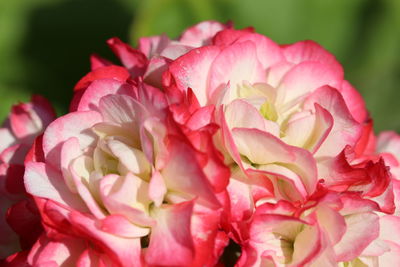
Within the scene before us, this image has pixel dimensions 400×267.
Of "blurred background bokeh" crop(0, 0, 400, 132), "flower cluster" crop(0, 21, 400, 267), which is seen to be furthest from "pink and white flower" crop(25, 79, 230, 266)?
"blurred background bokeh" crop(0, 0, 400, 132)

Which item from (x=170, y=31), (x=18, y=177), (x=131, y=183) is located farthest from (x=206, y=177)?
(x=170, y=31)

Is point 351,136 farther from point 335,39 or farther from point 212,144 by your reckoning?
point 335,39

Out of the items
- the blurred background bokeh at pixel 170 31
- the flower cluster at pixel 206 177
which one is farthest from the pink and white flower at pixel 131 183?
the blurred background bokeh at pixel 170 31

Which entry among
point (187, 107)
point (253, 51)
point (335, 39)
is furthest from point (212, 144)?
point (335, 39)

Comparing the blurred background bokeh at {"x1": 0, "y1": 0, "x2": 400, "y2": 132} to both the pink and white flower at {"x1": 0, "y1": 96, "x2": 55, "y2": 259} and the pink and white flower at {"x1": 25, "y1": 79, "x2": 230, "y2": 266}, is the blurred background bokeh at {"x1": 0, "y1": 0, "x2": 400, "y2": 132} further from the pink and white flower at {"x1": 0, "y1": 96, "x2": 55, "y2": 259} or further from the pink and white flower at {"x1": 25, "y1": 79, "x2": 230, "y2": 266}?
the pink and white flower at {"x1": 25, "y1": 79, "x2": 230, "y2": 266}

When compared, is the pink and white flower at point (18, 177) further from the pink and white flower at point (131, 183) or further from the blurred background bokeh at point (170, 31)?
the blurred background bokeh at point (170, 31)

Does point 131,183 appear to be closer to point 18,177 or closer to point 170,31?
point 18,177
